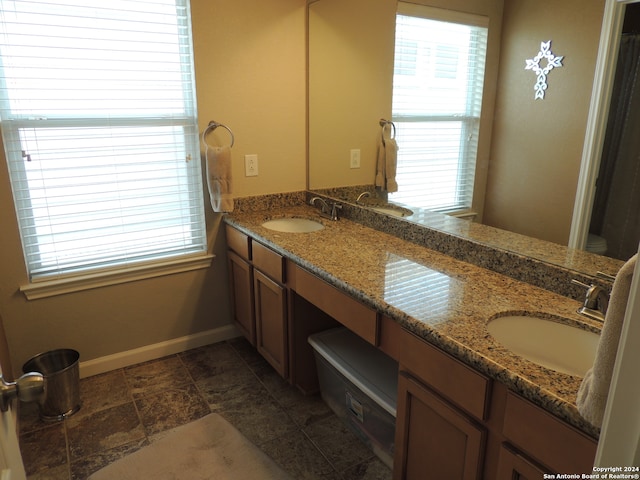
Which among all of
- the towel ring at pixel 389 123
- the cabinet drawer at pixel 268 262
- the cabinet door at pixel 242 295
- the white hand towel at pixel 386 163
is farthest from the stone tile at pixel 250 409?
the towel ring at pixel 389 123

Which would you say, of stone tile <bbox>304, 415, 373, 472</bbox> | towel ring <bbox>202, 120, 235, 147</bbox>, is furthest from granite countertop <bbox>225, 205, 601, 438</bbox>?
stone tile <bbox>304, 415, 373, 472</bbox>

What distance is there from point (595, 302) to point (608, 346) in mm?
744

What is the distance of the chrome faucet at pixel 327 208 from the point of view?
2.61 metres

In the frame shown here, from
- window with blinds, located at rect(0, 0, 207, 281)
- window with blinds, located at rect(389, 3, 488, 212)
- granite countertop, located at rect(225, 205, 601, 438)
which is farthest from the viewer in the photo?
window with blinds, located at rect(0, 0, 207, 281)

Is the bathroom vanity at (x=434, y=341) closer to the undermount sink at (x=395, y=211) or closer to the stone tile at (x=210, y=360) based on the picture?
the undermount sink at (x=395, y=211)

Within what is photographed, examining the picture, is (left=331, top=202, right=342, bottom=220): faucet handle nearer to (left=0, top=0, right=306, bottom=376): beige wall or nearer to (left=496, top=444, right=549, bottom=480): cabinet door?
(left=0, top=0, right=306, bottom=376): beige wall

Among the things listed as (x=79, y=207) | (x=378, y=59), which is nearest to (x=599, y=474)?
(x=378, y=59)

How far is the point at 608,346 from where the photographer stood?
70 cm

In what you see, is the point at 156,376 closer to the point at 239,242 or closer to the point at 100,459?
the point at 100,459

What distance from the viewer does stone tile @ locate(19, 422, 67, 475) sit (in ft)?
6.19

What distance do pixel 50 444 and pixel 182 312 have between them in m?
0.94

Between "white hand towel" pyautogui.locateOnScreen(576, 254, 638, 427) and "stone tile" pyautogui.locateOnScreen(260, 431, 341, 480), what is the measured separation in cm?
133

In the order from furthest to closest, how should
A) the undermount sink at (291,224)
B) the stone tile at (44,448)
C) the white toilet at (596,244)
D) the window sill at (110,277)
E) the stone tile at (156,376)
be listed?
the undermount sink at (291,224), the stone tile at (156,376), the window sill at (110,277), the stone tile at (44,448), the white toilet at (596,244)

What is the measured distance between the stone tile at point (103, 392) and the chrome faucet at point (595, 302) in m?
2.10
